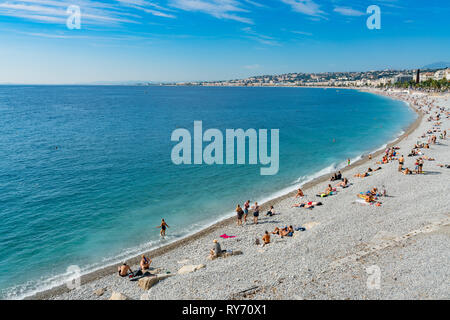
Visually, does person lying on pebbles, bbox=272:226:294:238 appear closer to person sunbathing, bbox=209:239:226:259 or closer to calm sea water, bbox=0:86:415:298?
person sunbathing, bbox=209:239:226:259

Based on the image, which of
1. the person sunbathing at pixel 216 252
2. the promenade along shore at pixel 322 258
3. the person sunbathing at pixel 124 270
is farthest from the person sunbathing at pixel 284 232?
the person sunbathing at pixel 124 270

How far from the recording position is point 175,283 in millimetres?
11594

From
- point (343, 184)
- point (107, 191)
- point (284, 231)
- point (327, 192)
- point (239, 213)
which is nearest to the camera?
point (284, 231)

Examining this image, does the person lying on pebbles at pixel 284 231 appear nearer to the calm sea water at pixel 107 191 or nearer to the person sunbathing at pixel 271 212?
the person sunbathing at pixel 271 212

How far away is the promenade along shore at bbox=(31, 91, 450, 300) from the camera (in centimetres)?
1034

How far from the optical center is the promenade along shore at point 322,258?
10.3 meters

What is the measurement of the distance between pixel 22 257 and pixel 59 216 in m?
4.84

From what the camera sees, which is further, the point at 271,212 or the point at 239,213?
the point at 271,212

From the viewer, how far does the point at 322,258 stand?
12625 millimetres

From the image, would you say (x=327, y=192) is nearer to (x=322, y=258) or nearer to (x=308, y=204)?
(x=308, y=204)

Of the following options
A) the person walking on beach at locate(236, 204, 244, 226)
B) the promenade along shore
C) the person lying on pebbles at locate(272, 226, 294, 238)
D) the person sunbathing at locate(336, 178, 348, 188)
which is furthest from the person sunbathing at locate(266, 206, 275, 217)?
the person sunbathing at locate(336, 178, 348, 188)

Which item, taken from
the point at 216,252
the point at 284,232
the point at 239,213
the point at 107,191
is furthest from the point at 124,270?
the point at 107,191

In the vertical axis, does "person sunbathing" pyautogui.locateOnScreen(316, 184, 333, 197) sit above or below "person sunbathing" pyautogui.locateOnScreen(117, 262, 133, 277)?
above
